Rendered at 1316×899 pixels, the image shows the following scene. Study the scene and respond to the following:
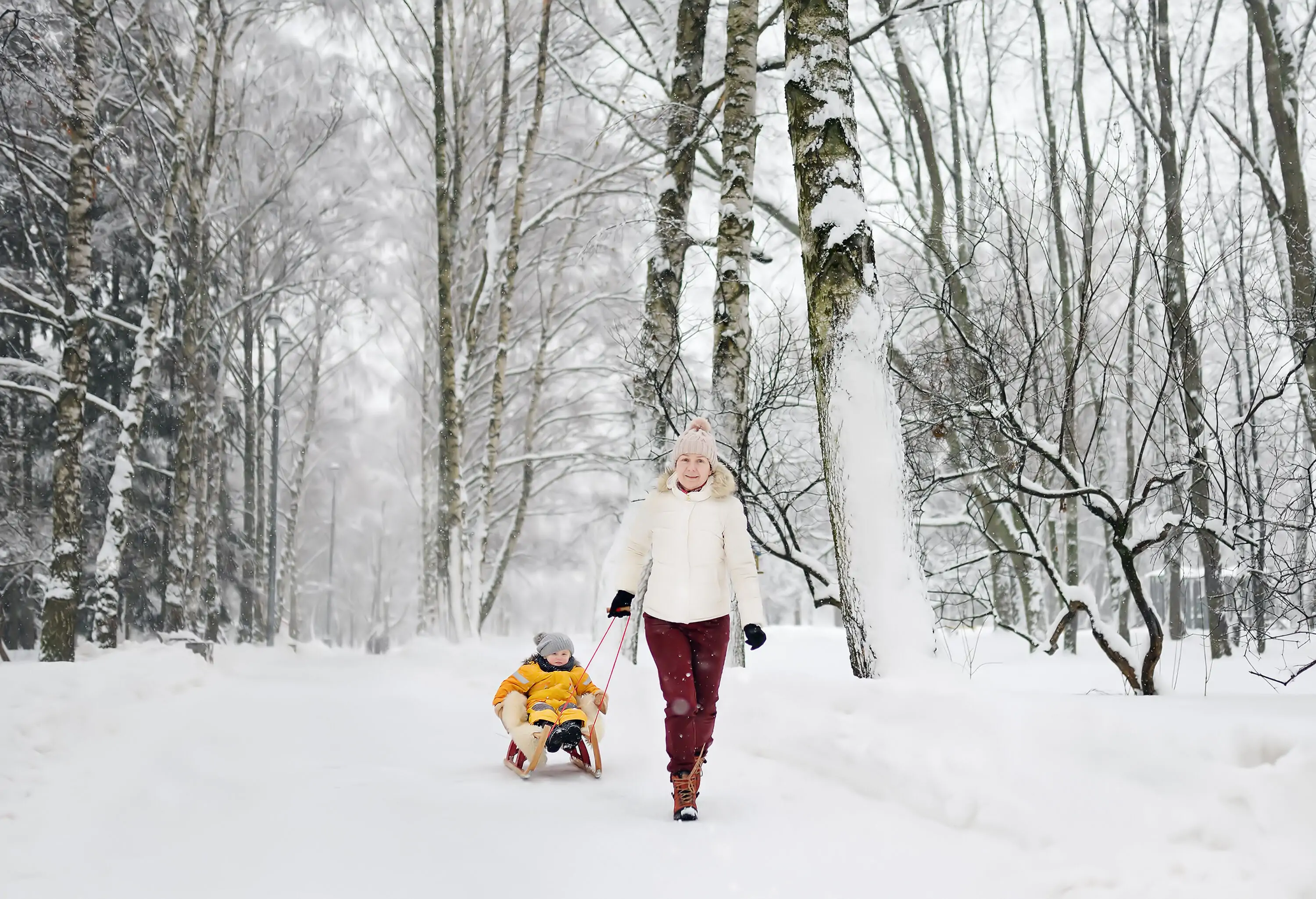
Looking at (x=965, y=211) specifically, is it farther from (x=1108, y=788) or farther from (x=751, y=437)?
(x=1108, y=788)

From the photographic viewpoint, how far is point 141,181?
16.4 m

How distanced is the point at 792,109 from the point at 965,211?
2098mm

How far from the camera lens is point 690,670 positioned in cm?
415

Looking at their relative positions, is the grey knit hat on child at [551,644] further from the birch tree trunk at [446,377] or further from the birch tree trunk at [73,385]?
the birch tree trunk at [446,377]

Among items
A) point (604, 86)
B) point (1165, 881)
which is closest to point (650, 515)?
point (1165, 881)

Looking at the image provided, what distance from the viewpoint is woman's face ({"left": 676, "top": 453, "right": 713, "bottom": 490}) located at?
4.29m

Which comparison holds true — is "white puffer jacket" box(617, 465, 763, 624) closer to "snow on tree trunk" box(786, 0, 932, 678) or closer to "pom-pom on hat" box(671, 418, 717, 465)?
"pom-pom on hat" box(671, 418, 717, 465)

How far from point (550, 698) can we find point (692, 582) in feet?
4.40

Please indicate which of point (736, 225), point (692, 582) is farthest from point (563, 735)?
point (736, 225)

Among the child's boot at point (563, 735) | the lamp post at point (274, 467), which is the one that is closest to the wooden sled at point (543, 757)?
the child's boot at point (563, 735)

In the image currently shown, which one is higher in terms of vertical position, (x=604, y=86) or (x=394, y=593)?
(x=604, y=86)

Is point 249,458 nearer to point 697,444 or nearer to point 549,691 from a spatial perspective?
point 549,691

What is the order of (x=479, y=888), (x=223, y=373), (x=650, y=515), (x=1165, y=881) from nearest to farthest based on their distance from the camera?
(x=1165, y=881) → (x=479, y=888) → (x=650, y=515) → (x=223, y=373)

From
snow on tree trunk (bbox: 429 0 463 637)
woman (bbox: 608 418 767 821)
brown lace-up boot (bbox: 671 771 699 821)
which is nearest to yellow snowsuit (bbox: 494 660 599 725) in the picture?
woman (bbox: 608 418 767 821)
